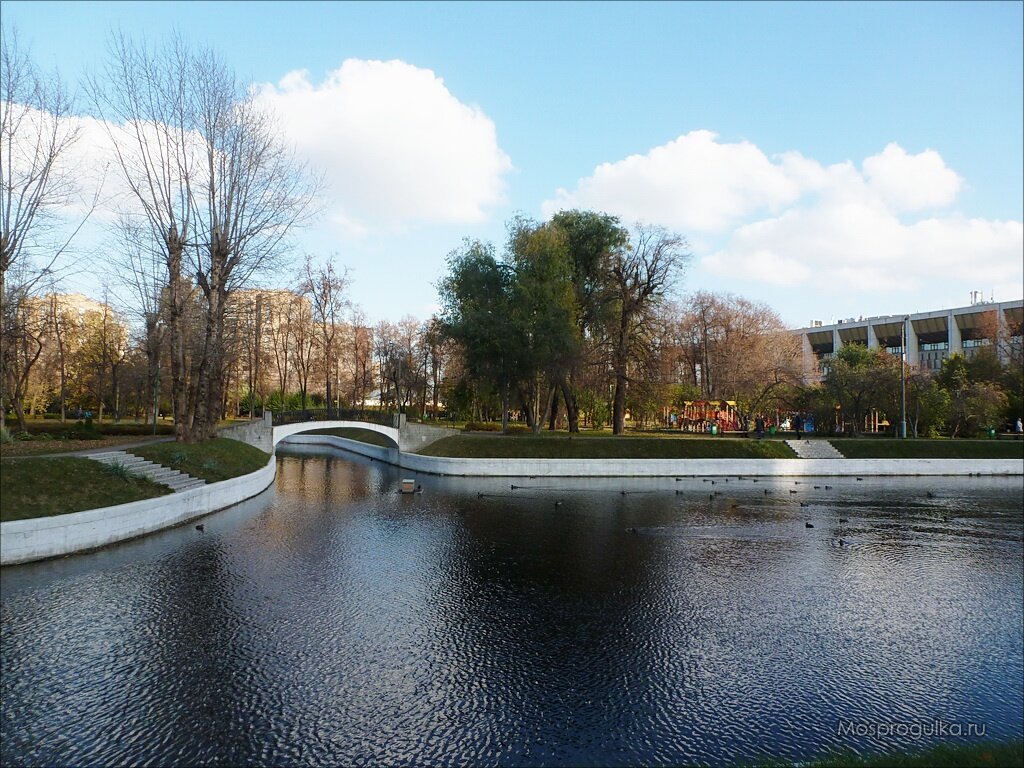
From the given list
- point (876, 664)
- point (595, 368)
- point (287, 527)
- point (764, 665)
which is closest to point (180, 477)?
point (287, 527)

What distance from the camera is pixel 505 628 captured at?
12633 mm

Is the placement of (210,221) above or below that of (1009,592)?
above

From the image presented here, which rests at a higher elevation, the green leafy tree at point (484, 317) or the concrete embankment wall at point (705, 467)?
the green leafy tree at point (484, 317)

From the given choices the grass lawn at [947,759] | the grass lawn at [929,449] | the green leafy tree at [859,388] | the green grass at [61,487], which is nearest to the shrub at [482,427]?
the grass lawn at [929,449]

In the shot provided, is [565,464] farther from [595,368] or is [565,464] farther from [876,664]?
[876,664]

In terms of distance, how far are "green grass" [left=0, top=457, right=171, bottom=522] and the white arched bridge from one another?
24108 mm

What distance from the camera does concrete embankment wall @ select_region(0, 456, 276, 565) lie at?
15.6 metres

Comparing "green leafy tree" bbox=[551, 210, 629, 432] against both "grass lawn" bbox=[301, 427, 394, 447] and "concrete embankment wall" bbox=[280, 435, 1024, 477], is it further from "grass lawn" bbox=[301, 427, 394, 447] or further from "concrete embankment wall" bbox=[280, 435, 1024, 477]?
"grass lawn" bbox=[301, 427, 394, 447]

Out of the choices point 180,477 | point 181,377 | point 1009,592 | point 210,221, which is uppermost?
point 210,221

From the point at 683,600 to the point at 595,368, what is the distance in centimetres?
3681

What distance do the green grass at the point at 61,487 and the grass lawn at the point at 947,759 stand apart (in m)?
18.7

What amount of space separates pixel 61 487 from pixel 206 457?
1011cm

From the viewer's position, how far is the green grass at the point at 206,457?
25.6m

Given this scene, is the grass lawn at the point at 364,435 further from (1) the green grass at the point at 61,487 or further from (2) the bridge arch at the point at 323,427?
(1) the green grass at the point at 61,487
